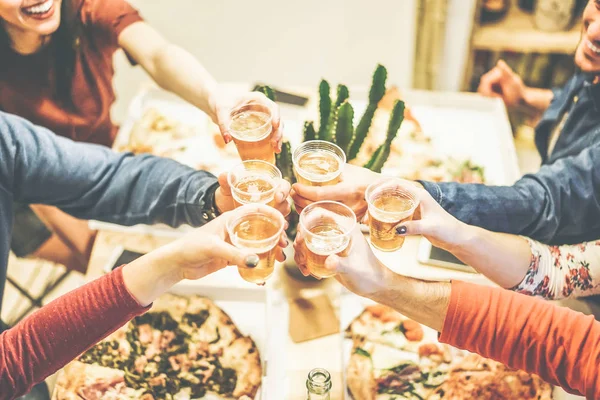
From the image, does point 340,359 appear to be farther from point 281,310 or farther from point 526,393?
point 526,393

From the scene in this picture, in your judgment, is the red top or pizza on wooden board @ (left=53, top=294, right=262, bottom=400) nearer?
pizza on wooden board @ (left=53, top=294, right=262, bottom=400)

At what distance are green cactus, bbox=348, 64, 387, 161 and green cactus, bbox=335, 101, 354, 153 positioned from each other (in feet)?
0.08

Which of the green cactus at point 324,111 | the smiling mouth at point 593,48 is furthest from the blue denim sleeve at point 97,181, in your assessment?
the smiling mouth at point 593,48

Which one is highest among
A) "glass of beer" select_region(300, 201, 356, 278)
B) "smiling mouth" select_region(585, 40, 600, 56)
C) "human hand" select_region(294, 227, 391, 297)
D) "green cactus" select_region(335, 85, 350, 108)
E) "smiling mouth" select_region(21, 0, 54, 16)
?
"smiling mouth" select_region(21, 0, 54, 16)

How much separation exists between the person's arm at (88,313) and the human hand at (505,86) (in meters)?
1.65

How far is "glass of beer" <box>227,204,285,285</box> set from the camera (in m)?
1.36

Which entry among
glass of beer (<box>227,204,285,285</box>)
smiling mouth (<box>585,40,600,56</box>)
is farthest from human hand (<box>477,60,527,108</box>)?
glass of beer (<box>227,204,285,285</box>)

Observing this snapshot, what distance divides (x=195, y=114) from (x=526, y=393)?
5.59 feet

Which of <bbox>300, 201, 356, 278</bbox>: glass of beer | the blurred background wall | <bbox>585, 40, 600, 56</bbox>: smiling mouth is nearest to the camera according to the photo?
<bbox>300, 201, 356, 278</bbox>: glass of beer

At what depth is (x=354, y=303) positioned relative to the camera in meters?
1.82

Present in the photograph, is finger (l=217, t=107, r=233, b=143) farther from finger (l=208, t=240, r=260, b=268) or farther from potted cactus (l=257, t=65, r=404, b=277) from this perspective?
finger (l=208, t=240, r=260, b=268)

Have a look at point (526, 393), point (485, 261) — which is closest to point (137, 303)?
point (485, 261)

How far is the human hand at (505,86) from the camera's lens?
8.55 feet

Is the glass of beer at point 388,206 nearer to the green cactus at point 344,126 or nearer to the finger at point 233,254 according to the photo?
the green cactus at point 344,126
